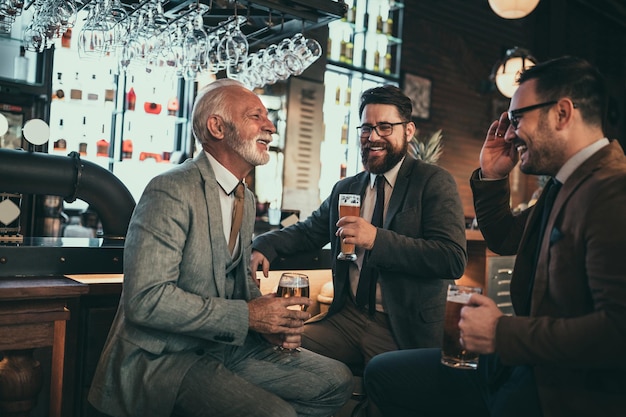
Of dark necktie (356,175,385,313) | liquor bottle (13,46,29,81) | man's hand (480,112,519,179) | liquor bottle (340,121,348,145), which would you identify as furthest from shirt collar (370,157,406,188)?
liquor bottle (340,121,348,145)

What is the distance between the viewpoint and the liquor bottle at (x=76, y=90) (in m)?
4.73

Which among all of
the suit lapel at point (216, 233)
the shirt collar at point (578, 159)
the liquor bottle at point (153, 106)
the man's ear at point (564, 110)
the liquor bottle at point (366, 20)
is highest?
the liquor bottle at point (366, 20)

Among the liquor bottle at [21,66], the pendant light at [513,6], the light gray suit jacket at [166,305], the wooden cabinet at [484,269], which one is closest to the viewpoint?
the light gray suit jacket at [166,305]

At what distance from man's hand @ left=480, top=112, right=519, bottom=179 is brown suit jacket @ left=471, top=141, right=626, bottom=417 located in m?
0.49

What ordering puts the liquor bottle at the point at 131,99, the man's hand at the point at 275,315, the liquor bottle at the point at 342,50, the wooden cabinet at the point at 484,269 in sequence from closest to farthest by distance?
the man's hand at the point at 275,315, the wooden cabinet at the point at 484,269, the liquor bottle at the point at 131,99, the liquor bottle at the point at 342,50

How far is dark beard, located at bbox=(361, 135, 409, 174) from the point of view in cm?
266

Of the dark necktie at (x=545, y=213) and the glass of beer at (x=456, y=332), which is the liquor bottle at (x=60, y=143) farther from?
the dark necktie at (x=545, y=213)

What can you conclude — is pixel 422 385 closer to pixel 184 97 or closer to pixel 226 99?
pixel 226 99

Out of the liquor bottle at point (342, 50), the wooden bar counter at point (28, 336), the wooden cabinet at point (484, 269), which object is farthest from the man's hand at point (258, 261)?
the liquor bottle at point (342, 50)

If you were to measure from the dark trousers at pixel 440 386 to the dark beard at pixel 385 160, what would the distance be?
890mm

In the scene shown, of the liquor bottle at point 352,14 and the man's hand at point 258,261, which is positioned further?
the liquor bottle at point 352,14

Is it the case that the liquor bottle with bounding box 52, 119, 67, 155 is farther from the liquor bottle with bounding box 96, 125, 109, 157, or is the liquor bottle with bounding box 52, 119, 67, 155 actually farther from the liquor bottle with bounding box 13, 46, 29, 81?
the liquor bottle with bounding box 13, 46, 29, 81

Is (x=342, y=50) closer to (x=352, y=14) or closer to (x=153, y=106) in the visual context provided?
(x=352, y=14)

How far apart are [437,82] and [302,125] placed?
96.3 inches
